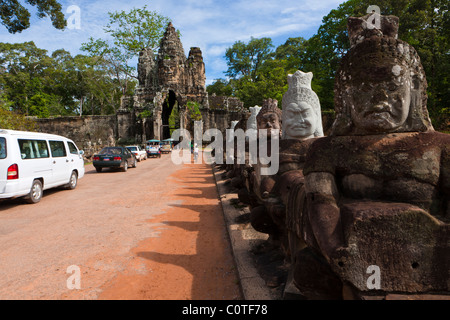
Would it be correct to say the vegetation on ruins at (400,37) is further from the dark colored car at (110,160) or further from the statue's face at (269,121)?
the dark colored car at (110,160)

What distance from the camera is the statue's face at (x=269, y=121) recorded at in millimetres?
4977

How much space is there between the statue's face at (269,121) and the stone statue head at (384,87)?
108 inches

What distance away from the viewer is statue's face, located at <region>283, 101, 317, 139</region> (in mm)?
3975

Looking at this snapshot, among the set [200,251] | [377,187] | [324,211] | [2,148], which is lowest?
[200,251]

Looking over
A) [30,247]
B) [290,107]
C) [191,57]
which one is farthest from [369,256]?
[191,57]

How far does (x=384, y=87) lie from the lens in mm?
2066

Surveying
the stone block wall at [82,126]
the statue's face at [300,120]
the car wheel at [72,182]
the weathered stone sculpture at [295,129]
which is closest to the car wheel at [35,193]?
the car wheel at [72,182]

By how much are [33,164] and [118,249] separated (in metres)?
4.70

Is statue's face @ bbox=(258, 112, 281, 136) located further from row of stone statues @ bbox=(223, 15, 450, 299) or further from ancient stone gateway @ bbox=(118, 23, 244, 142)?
ancient stone gateway @ bbox=(118, 23, 244, 142)

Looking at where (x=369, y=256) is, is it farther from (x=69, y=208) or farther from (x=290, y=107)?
(x=69, y=208)

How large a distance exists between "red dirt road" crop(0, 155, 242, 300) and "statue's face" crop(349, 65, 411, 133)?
7.29 ft

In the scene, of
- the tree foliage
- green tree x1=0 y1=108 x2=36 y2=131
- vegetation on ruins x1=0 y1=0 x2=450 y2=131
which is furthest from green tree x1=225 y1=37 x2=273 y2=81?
green tree x1=0 y1=108 x2=36 y2=131

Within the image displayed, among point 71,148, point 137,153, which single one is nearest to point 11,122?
point 137,153

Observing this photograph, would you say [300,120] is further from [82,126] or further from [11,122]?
[82,126]
